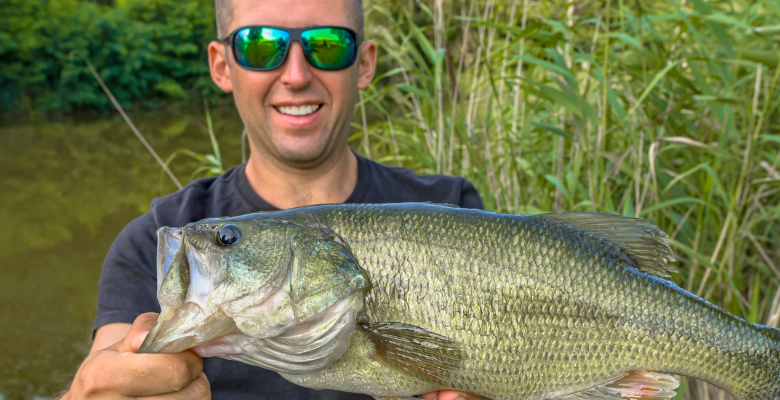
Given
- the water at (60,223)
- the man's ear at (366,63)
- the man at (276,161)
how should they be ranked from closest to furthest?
the man at (276,161) < the man's ear at (366,63) < the water at (60,223)

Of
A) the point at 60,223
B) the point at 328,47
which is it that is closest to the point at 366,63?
the point at 328,47

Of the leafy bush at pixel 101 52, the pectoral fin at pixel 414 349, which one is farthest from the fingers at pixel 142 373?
the leafy bush at pixel 101 52

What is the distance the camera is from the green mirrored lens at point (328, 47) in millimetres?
2199

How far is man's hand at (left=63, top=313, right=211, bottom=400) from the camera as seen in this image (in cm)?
126

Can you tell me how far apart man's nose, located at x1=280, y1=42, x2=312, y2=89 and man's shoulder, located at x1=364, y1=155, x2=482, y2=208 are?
498mm

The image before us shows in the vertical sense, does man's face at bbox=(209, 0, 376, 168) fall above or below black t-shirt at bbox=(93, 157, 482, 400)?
above

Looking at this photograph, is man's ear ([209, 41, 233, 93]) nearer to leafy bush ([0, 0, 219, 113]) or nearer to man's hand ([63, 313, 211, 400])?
man's hand ([63, 313, 211, 400])

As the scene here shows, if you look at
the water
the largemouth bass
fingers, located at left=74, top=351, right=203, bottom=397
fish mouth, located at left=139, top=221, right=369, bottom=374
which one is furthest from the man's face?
the water

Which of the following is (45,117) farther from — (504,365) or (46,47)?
(504,365)

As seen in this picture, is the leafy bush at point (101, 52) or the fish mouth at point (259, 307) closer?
the fish mouth at point (259, 307)

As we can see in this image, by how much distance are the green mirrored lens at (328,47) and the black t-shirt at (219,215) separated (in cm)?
47

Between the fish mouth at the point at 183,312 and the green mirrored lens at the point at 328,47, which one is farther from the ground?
the green mirrored lens at the point at 328,47

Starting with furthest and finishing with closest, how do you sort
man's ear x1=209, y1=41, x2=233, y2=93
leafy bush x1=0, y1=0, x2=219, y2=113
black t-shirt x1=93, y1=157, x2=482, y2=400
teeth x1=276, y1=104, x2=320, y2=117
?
leafy bush x1=0, y1=0, x2=219, y2=113 < man's ear x1=209, y1=41, x2=233, y2=93 < teeth x1=276, y1=104, x2=320, y2=117 < black t-shirt x1=93, y1=157, x2=482, y2=400

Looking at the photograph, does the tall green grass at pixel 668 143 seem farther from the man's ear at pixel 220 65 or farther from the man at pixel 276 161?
the man's ear at pixel 220 65
